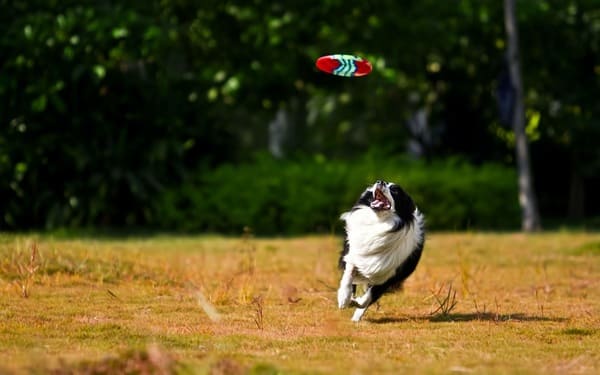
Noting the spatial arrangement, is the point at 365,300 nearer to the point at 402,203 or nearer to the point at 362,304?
the point at 362,304

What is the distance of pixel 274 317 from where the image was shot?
10.7 m

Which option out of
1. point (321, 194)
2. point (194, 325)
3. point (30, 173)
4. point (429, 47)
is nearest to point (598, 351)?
point (194, 325)

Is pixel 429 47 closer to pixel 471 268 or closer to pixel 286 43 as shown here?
pixel 286 43

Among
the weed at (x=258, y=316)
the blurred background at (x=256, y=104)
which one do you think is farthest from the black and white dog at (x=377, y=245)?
the blurred background at (x=256, y=104)

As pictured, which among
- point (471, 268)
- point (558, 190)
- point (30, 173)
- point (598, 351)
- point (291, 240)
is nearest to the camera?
point (598, 351)

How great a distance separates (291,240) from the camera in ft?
70.2

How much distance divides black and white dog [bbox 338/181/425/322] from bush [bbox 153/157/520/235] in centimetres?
1172

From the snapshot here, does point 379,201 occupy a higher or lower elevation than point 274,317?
higher

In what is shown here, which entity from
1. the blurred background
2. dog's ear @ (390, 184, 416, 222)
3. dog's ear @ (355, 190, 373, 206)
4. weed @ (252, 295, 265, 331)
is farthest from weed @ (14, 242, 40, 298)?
the blurred background

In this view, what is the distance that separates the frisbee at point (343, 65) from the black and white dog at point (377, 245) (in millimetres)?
1567

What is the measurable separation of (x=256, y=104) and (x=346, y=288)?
51.0 feet

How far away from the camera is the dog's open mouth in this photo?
1021 centimetres

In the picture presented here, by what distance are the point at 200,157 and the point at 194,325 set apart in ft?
49.6

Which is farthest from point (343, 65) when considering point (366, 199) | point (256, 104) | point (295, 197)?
point (256, 104)
